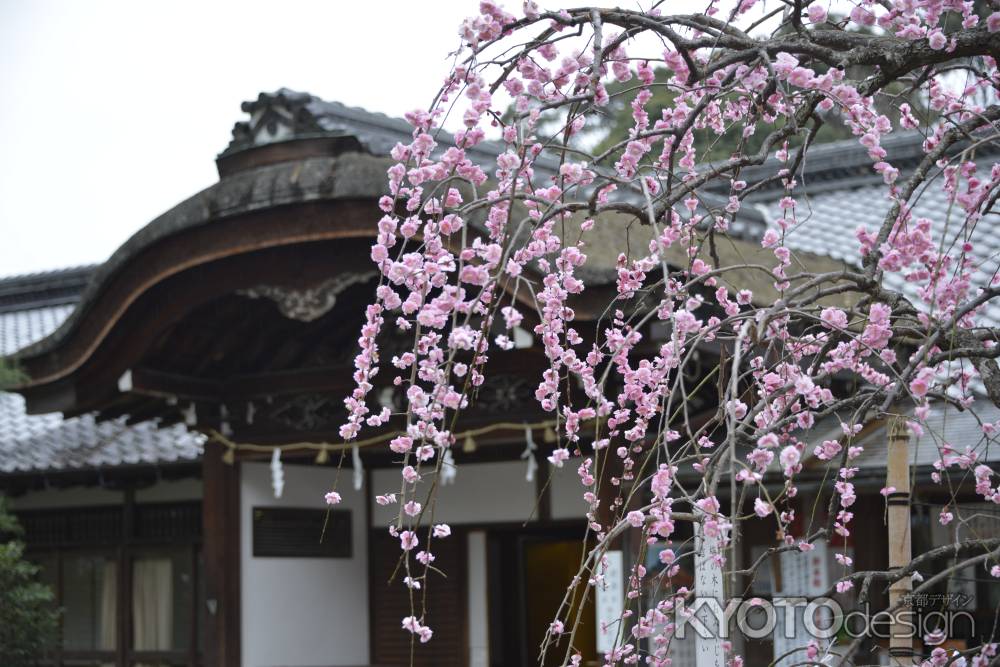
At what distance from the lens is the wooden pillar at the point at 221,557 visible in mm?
7836

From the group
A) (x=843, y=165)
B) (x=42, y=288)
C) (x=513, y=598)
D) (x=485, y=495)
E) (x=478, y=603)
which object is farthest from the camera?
(x=42, y=288)

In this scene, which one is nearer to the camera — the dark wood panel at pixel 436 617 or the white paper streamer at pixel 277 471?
the white paper streamer at pixel 277 471

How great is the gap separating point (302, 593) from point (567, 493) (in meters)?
1.90

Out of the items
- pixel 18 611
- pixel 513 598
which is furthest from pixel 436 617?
pixel 18 611

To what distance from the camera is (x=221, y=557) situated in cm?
792

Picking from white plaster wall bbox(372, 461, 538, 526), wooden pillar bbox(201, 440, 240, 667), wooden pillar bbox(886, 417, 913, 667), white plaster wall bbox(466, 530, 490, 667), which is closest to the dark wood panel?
white plaster wall bbox(466, 530, 490, 667)

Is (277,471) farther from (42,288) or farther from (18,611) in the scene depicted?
(42,288)

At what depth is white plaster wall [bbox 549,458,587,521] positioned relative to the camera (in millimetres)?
7984

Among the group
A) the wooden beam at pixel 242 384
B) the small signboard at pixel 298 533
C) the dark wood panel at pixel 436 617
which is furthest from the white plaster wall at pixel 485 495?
the wooden beam at pixel 242 384

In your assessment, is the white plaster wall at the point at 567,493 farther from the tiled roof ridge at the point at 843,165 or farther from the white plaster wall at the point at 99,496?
the tiled roof ridge at the point at 843,165

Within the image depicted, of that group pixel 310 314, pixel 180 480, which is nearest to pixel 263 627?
pixel 180 480

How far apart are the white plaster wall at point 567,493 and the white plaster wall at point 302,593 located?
1.64 meters

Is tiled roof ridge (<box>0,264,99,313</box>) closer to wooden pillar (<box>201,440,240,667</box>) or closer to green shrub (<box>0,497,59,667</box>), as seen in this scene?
green shrub (<box>0,497,59,667</box>)

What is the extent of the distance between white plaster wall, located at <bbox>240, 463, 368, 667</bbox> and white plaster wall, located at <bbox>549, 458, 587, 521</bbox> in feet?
5.38
